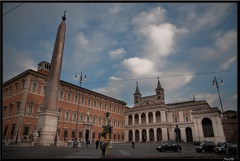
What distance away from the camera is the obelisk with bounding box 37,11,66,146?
19.2 metres

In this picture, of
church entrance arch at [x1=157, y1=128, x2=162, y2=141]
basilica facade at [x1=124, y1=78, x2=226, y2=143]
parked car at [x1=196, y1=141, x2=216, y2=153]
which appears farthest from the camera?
church entrance arch at [x1=157, y1=128, x2=162, y2=141]

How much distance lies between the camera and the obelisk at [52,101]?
19.2 meters

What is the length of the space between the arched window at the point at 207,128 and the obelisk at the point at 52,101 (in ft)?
94.6

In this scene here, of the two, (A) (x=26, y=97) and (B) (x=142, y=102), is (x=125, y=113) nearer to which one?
(B) (x=142, y=102)

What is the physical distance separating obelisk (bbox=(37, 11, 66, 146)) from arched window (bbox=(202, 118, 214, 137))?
28.8 meters

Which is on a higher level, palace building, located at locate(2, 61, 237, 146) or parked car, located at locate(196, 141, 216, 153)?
palace building, located at locate(2, 61, 237, 146)

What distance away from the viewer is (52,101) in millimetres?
21203

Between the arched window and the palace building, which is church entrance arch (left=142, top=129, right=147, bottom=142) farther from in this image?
the arched window

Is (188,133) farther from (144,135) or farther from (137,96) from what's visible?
→ (137,96)

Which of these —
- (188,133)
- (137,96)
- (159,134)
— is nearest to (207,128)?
(188,133)

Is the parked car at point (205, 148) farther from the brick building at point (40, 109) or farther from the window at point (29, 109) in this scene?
the window at point (29, 109)

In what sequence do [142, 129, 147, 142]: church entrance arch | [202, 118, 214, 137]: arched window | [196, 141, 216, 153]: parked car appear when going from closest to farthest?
[196, 141, 216, 153]: parked car → [202, 118, 214, 137]: arched window → [142, 129, 147, 142]: church entrance arch

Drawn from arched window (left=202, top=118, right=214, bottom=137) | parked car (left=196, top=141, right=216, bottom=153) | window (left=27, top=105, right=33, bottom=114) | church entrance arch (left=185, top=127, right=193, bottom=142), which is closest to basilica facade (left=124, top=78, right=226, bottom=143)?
church entrance arch (left=185, top=127, right=193, bottom=142)

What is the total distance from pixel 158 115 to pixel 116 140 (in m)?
14.8
